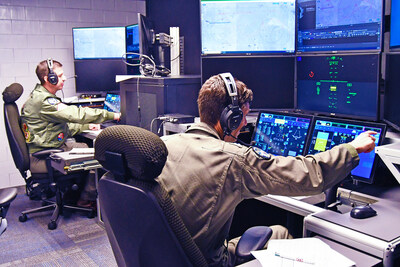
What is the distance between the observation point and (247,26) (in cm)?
246

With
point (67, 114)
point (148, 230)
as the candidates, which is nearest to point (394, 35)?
point (148, 230)

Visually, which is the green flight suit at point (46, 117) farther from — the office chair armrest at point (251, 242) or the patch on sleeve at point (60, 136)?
the office chair armrest at point (251, 242)

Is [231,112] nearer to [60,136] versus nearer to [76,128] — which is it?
[60,136]

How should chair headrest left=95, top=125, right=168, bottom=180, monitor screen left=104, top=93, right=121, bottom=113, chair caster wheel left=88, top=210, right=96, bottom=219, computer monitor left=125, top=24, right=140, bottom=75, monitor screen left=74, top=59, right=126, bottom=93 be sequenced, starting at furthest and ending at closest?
1. monitor screen left=74, top=59, right=126, bottom=93
2. monitor screen left=104, top=93, right=121, bottom=113
3. computer monitor left=125, top=24, right=140, bottom=75
4. chair caster wheel left=88, top=210, right=96, bottom=219
5. chair headrest left=95, top=125, right=168, bottom=180

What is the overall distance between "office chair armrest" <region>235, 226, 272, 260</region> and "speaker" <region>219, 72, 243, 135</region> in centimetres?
39

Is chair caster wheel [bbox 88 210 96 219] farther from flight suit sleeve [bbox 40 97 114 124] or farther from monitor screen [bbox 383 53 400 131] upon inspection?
monitor screen [bbox 383 53 400 131]

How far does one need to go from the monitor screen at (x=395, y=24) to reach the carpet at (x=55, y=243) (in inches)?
87.6

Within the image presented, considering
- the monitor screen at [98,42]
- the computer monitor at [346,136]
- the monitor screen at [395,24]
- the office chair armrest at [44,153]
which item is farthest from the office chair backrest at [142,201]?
the monitor screen at [98,42]

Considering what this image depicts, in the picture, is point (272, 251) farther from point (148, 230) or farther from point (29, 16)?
point (29, 16)

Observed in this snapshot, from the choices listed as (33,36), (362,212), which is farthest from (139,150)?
(33,36)

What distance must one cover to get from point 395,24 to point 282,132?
73cm

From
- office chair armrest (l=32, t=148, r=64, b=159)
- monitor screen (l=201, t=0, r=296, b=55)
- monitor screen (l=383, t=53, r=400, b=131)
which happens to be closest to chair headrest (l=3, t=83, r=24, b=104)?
office chair armrest (l=32, t=148, r=64, b=159)

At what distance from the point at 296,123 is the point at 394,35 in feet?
1.99

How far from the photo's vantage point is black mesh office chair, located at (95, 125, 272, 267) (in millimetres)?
1154
